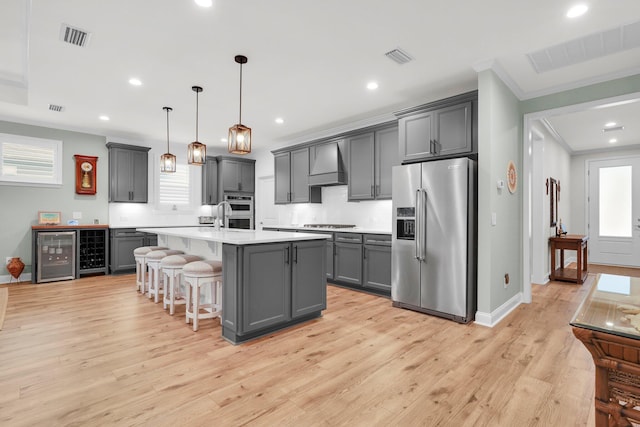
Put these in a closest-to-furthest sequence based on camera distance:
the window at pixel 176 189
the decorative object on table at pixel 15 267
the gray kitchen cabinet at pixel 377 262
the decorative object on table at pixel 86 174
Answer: the gray kitchen cabinet at pixel 377 262 → the decorative object on table at pixel 15 267 → the decorative object on table at pixel 86 174 → the window at pixel 176 189

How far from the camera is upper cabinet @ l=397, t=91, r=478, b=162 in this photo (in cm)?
366

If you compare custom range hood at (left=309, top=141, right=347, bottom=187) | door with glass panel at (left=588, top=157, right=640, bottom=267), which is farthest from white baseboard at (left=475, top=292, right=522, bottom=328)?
door with glass panel at (left=588, top=157, right=640, bottom=267)

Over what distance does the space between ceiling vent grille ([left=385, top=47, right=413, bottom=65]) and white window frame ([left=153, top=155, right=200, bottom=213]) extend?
5.59m

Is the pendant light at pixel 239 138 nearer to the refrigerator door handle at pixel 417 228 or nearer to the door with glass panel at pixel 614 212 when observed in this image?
the refrigerator door handle at pixel 417 228

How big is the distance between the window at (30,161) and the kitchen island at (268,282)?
13.8ft

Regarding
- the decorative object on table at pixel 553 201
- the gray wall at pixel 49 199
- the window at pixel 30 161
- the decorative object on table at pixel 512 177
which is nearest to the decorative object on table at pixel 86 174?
the gray wall at pixel 49 199

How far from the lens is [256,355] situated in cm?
265

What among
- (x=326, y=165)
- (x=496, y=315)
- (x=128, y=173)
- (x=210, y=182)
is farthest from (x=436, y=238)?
(x=128, y=173)

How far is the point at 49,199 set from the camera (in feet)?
19.0

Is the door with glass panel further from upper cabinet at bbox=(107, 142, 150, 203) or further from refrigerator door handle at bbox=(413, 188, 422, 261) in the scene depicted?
upper cabinet at bbox=(107, 142, 150, 203)

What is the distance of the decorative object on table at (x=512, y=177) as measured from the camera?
3.87 metres

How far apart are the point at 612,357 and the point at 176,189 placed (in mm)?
7610

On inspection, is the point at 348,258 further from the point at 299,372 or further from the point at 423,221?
the point at 299,372

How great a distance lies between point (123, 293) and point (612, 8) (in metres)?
6.29
